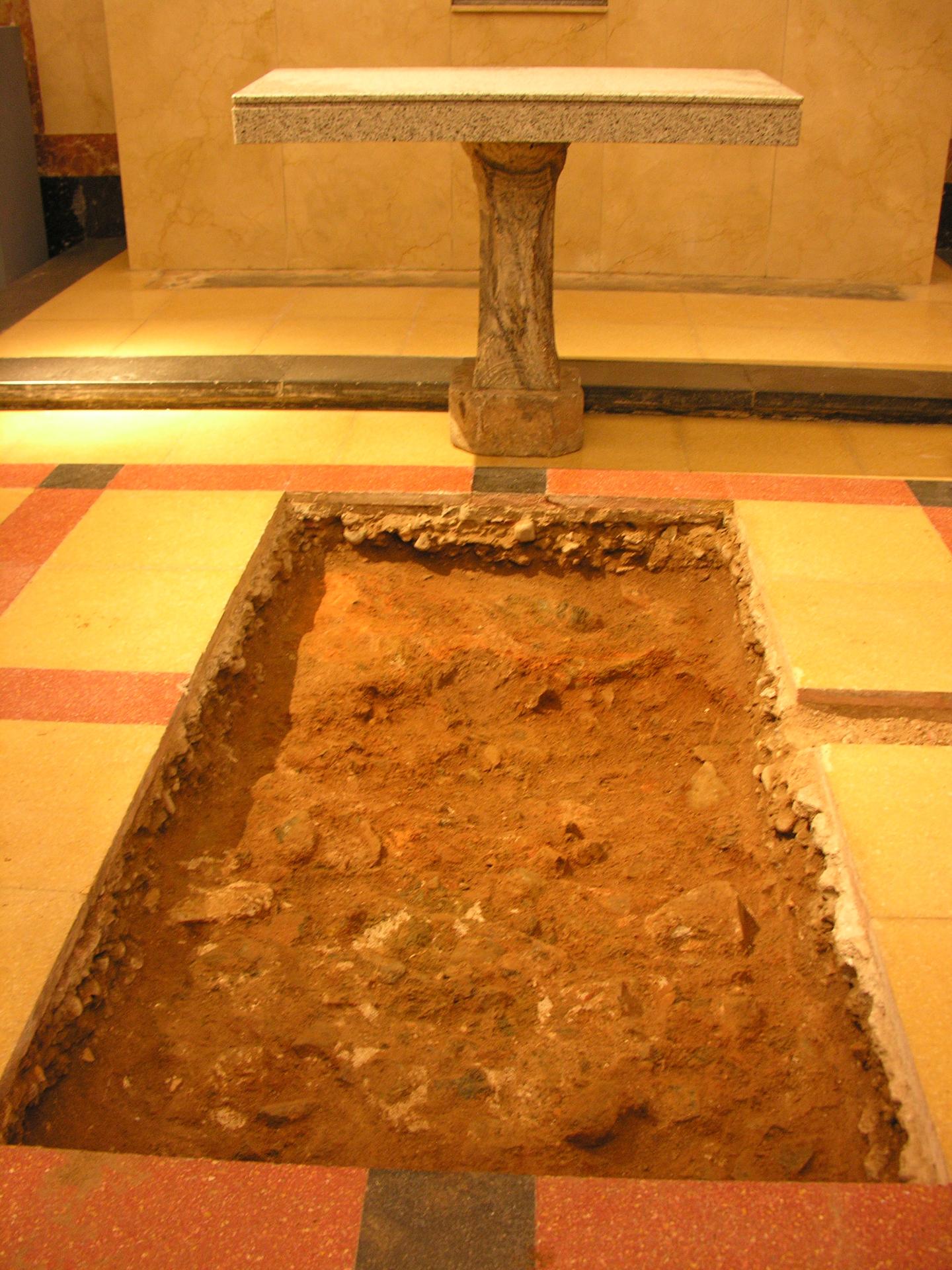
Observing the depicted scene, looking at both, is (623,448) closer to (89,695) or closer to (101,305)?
(89,695)

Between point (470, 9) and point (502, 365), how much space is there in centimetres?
248

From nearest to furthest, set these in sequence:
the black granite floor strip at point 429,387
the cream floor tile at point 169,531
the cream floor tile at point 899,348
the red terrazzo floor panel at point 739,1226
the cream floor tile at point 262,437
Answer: the red terrazzo floor panel at point 739,1226
the cream floor tile at point 169,531
the cream floor tile at point 262,437
the black granite floor strip at point 429,387
the cream floor tile at point 899,348

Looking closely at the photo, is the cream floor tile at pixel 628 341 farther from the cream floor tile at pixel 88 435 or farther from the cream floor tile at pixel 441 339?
the cream floor tile at pixel 88 435

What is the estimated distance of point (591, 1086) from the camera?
2.12 m

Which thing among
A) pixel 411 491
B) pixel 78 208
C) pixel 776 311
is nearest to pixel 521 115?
pixel 411 491

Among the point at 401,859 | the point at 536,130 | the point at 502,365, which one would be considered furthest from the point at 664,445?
the point at 401,859

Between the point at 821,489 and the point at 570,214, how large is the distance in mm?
2609

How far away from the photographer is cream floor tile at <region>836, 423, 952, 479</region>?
3.98 meters

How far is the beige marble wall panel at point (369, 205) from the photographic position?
577 cm

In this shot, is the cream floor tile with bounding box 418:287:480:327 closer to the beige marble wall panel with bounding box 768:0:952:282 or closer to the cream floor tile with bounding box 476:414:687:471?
the cream floor tile with bounding box 476:414:687:471

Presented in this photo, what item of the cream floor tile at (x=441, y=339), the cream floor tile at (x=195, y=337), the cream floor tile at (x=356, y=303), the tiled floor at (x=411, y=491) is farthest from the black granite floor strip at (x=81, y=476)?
the cream floor tile at (x=356, y=303)

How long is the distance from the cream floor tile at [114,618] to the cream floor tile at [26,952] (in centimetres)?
81

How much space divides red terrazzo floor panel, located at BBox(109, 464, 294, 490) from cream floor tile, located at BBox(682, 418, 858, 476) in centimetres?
141

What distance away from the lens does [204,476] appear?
13.0 ft
